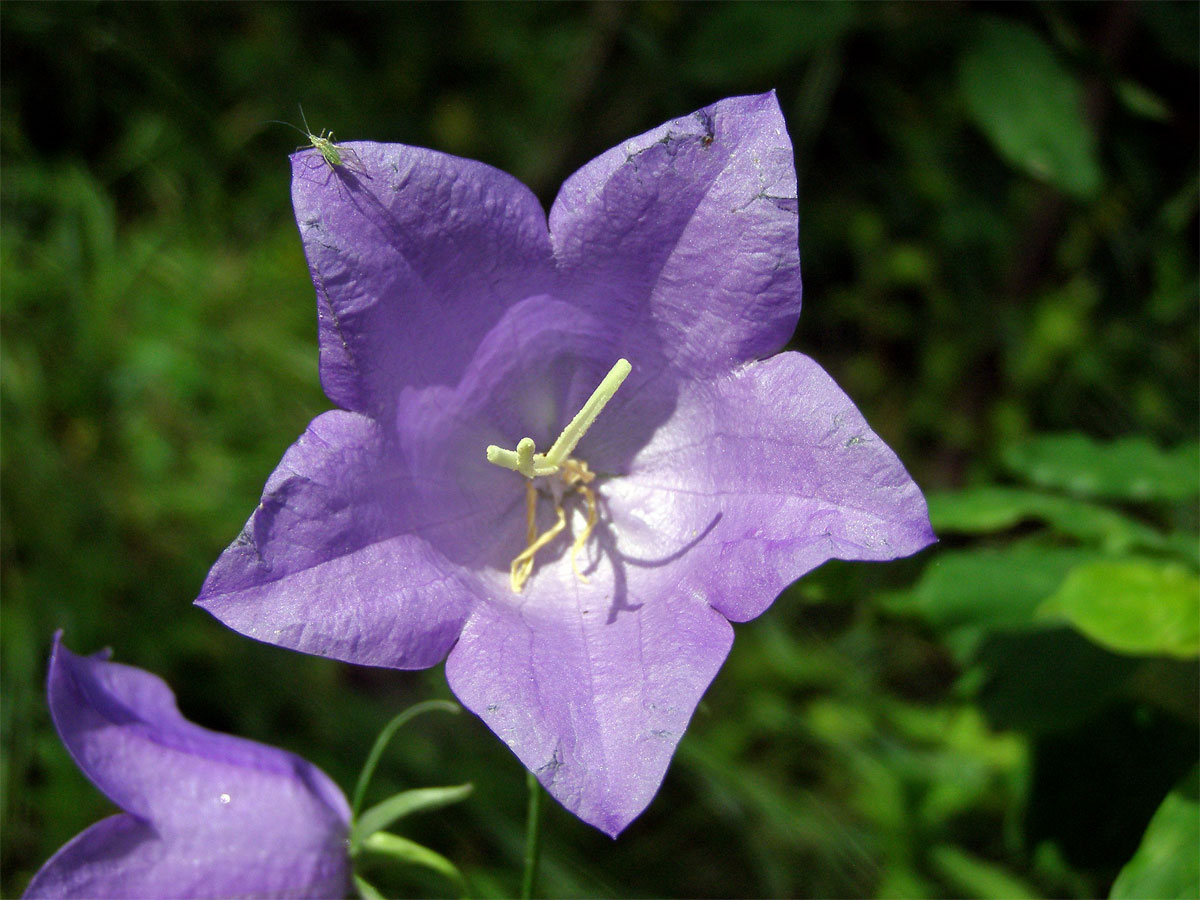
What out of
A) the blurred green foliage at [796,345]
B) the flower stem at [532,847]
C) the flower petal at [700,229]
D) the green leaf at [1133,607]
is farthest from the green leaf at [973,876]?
the flower petal at [700,229]

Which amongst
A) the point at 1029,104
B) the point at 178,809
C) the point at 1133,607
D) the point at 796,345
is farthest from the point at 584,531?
the point at 796,345

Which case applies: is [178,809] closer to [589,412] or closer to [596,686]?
[596,686]

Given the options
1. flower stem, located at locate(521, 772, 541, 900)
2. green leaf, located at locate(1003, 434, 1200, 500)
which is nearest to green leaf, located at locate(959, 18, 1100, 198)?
green leaf, located at locate(1003, 434, 1200, 500)

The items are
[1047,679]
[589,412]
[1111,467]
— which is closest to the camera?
[589,412]

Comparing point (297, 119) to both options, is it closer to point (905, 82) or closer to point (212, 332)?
point (212, 332)

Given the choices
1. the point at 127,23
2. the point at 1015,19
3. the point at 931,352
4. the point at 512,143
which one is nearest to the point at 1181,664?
the point at 1015,19

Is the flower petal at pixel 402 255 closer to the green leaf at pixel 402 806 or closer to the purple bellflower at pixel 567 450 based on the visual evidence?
the purple bellflower at pixel 567 450
